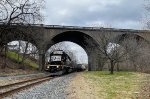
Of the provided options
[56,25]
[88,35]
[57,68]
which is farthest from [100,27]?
[57,68]

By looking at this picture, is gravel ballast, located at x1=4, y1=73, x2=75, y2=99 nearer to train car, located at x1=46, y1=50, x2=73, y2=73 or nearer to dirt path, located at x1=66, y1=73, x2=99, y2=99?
dirt path, located at x1=66, y1=73, x2=99, y2=99

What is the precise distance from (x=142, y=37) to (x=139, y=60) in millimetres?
5376

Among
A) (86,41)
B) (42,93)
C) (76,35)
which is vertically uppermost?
(76,35)

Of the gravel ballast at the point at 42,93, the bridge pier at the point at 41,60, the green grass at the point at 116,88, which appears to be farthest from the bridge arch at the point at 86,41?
the gravel ballast at the point at 42,93

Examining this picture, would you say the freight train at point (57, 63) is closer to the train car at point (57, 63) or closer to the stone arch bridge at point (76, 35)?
the train car at point (57, 63)

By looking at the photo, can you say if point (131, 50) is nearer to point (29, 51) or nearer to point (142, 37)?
point (142, 37)

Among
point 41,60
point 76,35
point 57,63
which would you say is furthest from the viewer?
point 76,35

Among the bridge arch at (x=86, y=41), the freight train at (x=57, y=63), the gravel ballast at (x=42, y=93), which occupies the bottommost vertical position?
the gravel ballast at (x=42, y=93)

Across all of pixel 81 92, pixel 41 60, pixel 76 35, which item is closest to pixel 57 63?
pixel 41 60

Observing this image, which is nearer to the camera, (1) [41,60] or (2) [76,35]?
(1) [41,60]

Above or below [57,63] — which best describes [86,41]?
above

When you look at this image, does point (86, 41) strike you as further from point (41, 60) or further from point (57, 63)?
point (57, 63)

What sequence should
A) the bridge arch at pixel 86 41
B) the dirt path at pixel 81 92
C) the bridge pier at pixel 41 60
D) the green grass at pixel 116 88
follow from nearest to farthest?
1. the dirt path at pixel 81 92
2. the green grass at pixel 116 88
3. the bridge pier at pixel 41 60
4. the bridge arch at pixel 86 41

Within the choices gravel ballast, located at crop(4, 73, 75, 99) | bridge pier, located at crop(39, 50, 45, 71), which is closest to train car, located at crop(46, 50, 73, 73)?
bridge pier, located at crop(39, 50, 45, 71)
